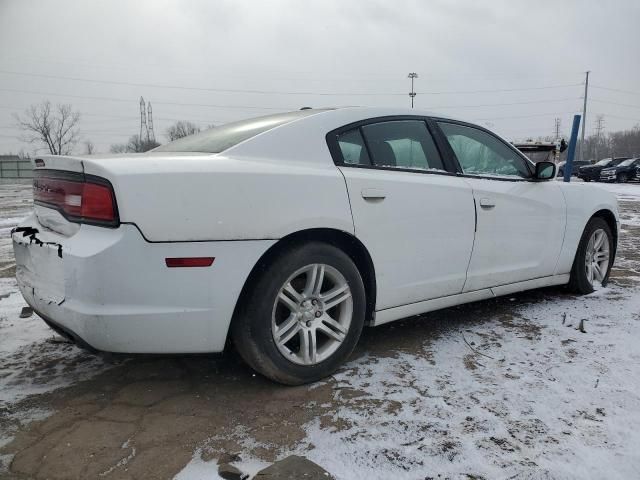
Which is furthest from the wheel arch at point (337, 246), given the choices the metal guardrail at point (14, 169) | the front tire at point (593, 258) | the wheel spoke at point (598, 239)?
the metal guardrail at point (14, 169)

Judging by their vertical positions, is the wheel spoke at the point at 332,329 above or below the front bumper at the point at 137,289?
below

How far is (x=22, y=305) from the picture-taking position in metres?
3.93

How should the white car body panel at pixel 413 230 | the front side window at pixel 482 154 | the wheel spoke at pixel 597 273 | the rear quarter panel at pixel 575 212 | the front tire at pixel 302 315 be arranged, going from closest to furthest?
the front tire at pixel 302 315, the white car body panel at pixel 413 230, the front side window at pixel 482 154, the rear quarter panel at pixel 575 212, the wheel spoke at pixel 597 273

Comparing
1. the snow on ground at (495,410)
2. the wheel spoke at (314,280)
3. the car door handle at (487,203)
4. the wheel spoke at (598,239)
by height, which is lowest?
the snow on ground at (495,410)

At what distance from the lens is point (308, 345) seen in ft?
8.34

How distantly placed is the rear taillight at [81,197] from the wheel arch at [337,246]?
0.66 meters

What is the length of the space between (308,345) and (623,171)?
101 ft

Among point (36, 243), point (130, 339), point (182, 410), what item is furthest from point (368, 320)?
point (36, 243)

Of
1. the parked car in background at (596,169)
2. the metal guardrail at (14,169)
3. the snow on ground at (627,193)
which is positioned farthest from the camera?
the metal guardrail at (14,169)

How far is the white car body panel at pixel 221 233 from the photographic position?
2113 mm

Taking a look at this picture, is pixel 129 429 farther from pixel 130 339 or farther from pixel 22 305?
pixel 22 305

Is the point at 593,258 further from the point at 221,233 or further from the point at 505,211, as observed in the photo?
the point at 221,233

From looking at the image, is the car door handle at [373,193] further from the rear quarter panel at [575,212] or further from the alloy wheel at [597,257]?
the alloy wheel at [597,257]

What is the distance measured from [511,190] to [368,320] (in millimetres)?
1483
